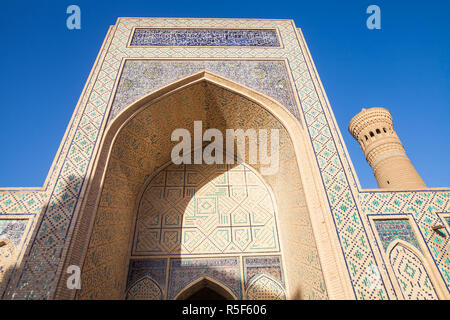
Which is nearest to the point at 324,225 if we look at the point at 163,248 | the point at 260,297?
the point at 260,297

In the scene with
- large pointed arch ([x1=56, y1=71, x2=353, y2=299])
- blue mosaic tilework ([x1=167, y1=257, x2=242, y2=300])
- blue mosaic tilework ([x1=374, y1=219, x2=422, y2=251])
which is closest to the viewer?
large pointed arch ([x1=56, y1=71, x2=353, y2=299])

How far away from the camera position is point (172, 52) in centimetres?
463

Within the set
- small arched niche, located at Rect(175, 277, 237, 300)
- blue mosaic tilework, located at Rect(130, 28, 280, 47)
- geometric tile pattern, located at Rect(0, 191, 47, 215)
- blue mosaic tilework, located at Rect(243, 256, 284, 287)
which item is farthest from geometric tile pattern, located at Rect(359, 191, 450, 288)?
geometric tile pattern, located at Rect(0, 191, 47, 215)

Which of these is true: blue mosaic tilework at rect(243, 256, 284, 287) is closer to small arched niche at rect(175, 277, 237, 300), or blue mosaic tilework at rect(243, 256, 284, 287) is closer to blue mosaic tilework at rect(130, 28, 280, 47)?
small arched niche at rect(175, 277, 237, 300)

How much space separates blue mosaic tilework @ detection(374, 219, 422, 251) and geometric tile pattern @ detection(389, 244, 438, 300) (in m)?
0.10

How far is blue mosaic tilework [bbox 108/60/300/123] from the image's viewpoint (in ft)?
13.3

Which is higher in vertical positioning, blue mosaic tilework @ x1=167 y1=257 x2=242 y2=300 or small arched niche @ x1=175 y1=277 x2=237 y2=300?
blue mosaic tilework @ x1=167 y1=257 x2=242 y2=300

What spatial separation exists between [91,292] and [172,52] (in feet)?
12.2

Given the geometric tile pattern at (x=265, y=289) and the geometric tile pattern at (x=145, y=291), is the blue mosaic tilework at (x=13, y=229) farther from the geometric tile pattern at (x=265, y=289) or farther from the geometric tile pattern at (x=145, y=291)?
the geometric tile pattern at (x=265, y=289)

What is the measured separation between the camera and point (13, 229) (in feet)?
9.22

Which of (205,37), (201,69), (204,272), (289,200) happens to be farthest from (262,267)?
(205,37)

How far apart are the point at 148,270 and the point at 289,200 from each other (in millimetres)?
2162

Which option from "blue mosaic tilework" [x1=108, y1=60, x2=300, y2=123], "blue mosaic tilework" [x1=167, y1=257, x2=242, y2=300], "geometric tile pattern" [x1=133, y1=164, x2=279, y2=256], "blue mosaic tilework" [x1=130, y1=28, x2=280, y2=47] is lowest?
"blue mosaic tilework" [x1=167, y1=257, x2=242, y2=300]

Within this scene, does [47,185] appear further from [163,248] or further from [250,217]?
[250,217]
